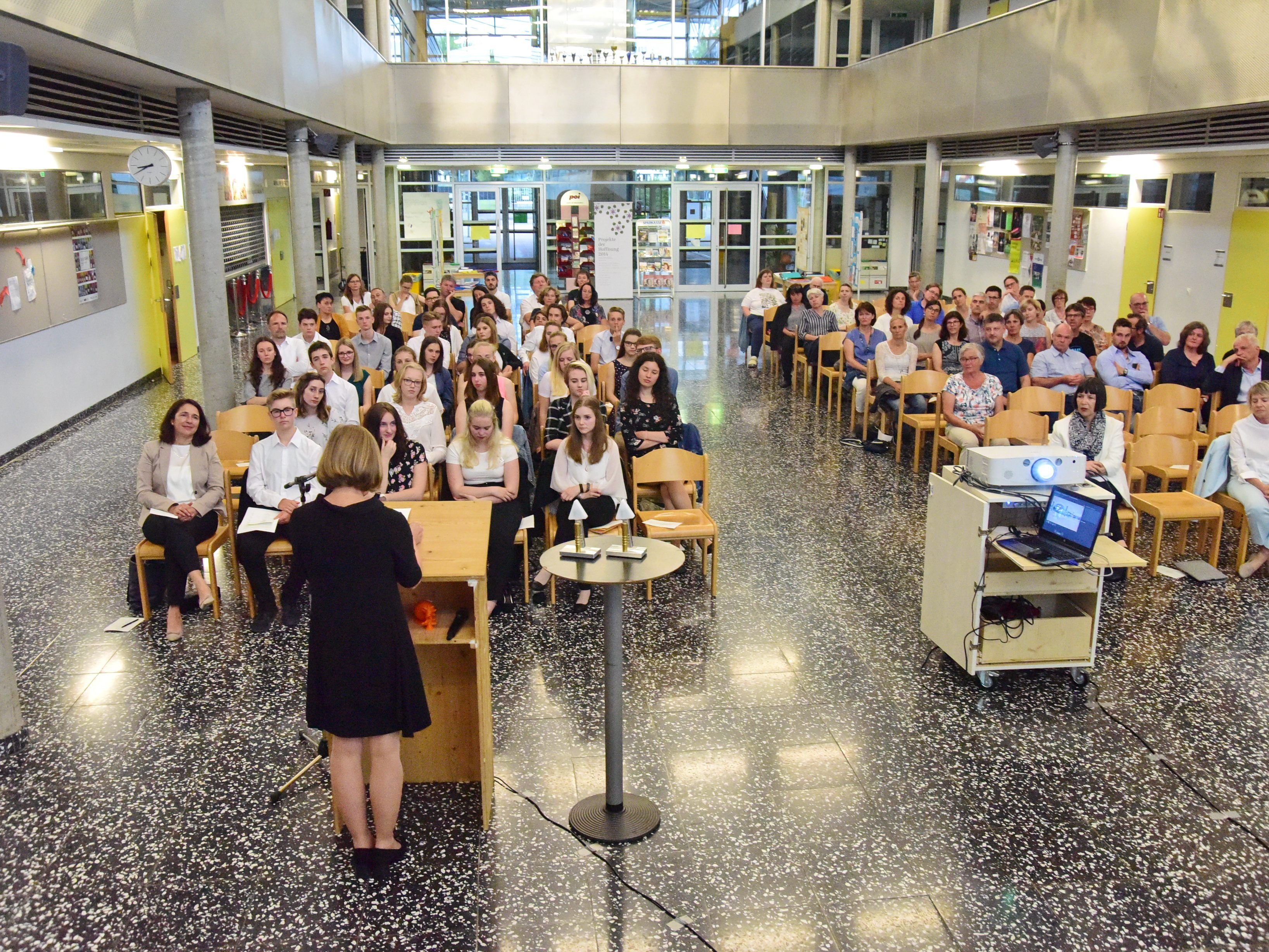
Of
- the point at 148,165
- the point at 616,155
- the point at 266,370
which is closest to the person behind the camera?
the point at 266,370

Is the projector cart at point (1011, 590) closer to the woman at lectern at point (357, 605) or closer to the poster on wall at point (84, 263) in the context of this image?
the woman at lectern at point (357, 605)

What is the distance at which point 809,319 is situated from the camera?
43.3 ft

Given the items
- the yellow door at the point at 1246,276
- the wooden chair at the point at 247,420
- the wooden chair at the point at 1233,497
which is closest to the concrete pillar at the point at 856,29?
the yellow door at the point at 1246,276

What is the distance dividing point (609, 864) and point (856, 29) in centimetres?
1998

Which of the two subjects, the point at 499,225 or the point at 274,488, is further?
the point at 499,225

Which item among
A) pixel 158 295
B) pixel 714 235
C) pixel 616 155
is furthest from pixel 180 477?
pixel 714 235

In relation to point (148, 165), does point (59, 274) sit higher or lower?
lower

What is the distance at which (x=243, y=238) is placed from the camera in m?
19.1

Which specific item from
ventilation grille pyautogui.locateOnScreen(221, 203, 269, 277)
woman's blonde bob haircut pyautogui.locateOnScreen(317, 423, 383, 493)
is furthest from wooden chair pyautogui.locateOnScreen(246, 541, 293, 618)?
ventilation grille pyautogui.locateOnScreen(221, 203, 269, 277)

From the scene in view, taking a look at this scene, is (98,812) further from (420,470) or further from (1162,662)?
(1162,662)

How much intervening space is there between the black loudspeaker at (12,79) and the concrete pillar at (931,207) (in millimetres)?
14632

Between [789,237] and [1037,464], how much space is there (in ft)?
67.5

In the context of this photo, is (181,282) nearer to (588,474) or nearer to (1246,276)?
(588,474)

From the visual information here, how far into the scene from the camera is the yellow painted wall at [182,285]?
14914mm
